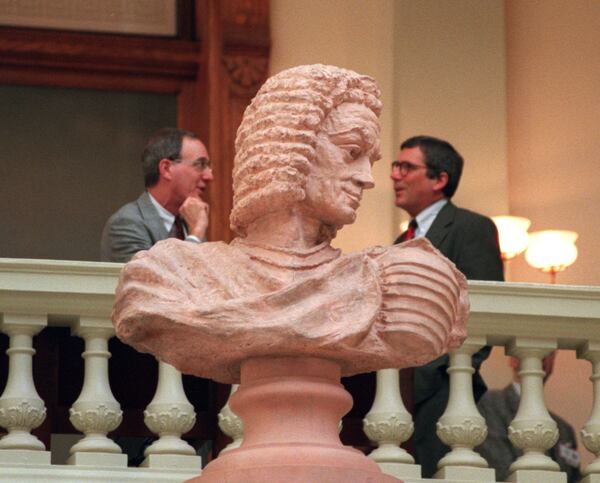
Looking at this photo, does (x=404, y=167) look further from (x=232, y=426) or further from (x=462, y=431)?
(x=232, y=426)

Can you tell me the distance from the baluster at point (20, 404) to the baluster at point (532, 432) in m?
1.59

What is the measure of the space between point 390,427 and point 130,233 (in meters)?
1.22

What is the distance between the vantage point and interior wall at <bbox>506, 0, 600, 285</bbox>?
1192 cm

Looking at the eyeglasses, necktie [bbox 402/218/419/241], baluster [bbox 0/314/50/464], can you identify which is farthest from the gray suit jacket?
the eyeglasses

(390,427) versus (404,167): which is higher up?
(404,167)

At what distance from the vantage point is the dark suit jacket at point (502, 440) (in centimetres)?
895

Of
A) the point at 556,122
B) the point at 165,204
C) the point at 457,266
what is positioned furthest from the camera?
the point at 556,122

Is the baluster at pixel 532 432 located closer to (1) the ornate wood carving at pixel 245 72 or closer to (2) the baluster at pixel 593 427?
(2) the baluster at pixel 593 427

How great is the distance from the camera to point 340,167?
22.0 feet

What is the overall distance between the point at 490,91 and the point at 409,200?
269 cm

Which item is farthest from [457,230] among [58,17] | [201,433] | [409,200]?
[58,17]

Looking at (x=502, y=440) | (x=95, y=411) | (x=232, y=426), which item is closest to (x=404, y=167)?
(x=502, y=440)

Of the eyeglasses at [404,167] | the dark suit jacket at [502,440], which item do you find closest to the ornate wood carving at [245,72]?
the eyeglasses at [404,167]

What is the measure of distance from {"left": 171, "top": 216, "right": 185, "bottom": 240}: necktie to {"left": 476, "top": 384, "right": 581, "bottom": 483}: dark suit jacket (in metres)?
1.29
